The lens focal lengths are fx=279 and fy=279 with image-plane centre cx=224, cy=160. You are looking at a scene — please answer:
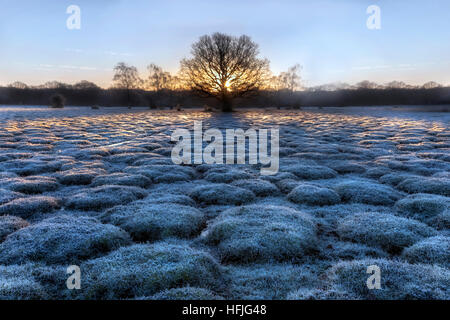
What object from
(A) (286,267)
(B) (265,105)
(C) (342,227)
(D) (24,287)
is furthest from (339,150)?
(B) (265,105)

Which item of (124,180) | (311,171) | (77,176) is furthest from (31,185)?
(311,171)

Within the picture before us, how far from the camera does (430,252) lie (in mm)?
5219

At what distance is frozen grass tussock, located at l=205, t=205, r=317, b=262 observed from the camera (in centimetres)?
550

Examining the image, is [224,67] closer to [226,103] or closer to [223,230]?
[226,103]

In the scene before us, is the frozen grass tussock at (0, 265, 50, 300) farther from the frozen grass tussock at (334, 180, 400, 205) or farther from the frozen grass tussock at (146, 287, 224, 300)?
the frozen grass tussock at (334, 180, 400, 205)

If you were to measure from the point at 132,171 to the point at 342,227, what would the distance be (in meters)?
8.78

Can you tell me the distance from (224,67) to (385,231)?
48.8 m

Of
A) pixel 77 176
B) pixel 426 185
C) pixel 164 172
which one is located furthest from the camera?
pixel 164 172

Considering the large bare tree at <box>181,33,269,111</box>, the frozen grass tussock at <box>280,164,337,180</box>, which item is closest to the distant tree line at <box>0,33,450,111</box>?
the large bare tree at <box>181,33,269,111</box>

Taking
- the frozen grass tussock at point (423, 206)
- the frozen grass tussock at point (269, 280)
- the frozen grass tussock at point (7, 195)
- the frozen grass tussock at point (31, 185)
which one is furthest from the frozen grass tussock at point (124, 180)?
the frozen grass tussock at point (423, 206)

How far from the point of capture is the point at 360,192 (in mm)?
9047

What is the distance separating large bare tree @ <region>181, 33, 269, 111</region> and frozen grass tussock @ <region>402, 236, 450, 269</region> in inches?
1905

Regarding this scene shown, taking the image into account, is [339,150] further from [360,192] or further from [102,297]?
[102,297]

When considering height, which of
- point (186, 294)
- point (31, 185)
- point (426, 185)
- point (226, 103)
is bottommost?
point (186, 294)
